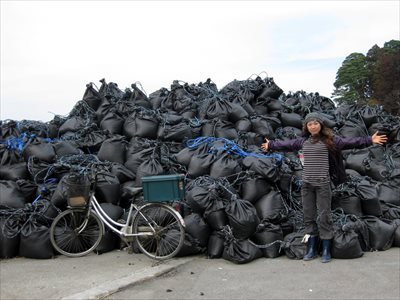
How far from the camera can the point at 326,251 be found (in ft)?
15.9

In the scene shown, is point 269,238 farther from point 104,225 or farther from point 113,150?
point 113,150

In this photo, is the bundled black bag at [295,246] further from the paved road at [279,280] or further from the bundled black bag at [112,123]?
the bundled black bag at [112,123]

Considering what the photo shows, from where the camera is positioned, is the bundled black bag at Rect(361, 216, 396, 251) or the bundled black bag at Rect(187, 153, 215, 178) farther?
the bundled black bag at Rect(187, 153, 215, 178)

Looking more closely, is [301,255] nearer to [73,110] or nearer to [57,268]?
[57,268]

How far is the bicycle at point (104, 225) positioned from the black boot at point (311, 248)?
1.41m

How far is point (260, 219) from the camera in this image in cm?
537

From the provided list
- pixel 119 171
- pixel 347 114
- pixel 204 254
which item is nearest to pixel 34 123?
pixel 119 171

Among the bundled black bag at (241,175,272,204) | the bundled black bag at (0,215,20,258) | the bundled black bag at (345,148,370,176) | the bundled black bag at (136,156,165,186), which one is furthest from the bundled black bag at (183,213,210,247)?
the bundled black bag at (345,148,370,176)

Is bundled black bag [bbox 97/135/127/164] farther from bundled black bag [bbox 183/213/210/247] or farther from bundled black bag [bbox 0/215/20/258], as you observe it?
bundled black bag [bbox 183/213/210/247]

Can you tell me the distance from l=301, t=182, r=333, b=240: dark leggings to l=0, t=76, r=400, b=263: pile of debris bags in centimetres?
20

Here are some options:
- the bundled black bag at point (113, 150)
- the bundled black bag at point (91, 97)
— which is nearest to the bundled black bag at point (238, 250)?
the bundled black bag at point (113, 150)

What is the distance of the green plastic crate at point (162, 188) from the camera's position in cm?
493

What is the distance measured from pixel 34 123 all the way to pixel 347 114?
5482 mm

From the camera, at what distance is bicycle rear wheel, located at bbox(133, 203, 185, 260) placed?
5.01 m
